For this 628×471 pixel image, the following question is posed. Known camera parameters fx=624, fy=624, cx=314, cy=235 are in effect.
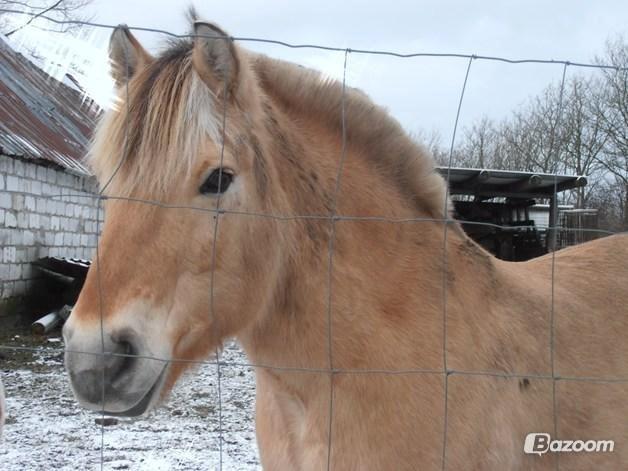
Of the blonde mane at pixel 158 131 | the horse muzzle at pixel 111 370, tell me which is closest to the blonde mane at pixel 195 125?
the blonde mane at pixel 158 131

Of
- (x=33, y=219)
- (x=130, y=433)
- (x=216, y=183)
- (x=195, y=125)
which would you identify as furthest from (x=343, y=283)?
(x=33, y=219)

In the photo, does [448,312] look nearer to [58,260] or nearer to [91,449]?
[91,449]

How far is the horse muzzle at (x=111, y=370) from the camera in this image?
164cm

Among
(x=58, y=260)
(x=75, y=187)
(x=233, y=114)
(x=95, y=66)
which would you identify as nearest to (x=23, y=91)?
(x=75, y=187)

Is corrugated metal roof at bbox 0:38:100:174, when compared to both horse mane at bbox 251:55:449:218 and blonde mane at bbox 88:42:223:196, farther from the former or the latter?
blonde mane at bbox 88:42:223:196

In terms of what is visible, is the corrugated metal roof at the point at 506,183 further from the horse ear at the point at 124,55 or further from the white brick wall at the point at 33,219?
the horse ear at the point at 124,55

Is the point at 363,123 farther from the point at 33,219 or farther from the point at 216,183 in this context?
the point at 33,219

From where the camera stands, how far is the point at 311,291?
204 centimetres

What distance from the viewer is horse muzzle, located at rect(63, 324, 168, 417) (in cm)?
164

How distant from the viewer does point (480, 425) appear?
194 cm

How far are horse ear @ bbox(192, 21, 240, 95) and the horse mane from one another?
1.17 feet

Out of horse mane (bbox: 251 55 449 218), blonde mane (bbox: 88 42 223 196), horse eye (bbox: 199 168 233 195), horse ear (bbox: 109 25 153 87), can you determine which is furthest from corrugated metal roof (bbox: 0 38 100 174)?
horse eye (bbox: 199 168 233 195)

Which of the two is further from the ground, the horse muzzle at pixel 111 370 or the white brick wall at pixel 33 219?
the white brick wall at pixel 33 219

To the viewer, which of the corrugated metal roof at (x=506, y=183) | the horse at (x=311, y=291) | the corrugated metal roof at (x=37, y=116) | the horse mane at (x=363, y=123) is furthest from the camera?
the corrugated metal roof at (x=506, y=183)
